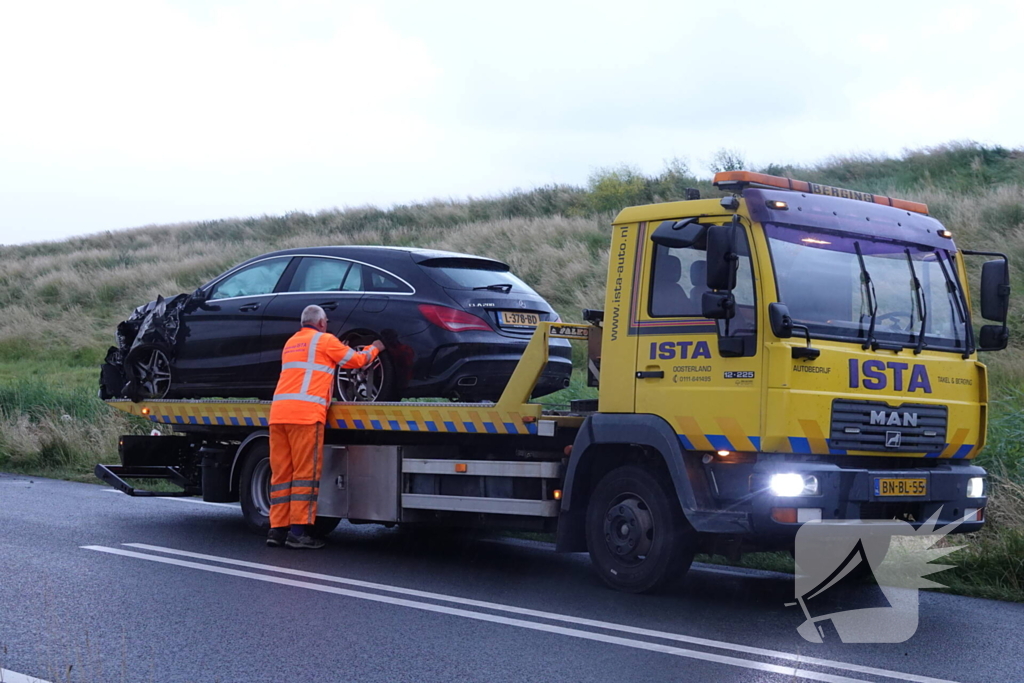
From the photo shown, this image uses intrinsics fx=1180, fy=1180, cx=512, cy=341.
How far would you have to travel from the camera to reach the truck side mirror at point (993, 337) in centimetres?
775

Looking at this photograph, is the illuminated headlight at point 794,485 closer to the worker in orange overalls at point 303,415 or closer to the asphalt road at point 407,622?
the asphalt road at point 407,622

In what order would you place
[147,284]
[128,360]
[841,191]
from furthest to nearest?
[147,284] < [128,360] < [841,191]

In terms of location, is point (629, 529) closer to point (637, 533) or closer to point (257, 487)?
point (637, 533)

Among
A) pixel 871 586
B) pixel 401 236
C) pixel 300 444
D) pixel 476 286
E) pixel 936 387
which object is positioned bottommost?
pixel 871 586

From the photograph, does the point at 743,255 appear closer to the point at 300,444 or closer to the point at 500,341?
the point at 500,341

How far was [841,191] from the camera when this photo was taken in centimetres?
770

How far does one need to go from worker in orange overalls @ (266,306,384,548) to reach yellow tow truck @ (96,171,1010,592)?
4.50 ft

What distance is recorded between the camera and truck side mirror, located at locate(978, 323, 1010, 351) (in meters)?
7.75

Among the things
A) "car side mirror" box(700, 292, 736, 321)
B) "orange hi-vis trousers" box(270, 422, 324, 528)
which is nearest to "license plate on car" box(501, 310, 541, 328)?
"orange hi-vis trousers" box(270, 422, 324, 528)

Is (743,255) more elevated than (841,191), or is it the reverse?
(841,191)

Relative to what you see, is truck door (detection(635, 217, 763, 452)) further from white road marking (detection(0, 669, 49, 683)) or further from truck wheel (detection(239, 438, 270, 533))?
truck wheel (detection(239, 438, 270, 533))

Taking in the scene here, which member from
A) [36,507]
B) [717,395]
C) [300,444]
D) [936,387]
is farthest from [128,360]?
[936,387]

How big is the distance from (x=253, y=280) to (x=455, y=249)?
59.7ft

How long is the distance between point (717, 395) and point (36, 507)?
24.2ft
